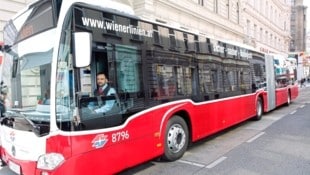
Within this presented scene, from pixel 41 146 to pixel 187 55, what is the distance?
157 inches

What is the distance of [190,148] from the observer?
7840mm

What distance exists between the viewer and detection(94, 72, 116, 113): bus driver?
186 inches

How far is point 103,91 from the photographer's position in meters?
4.80

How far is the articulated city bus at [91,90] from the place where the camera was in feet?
13.9

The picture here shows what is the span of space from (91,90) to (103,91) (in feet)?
0.78

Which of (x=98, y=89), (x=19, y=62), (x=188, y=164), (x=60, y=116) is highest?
(x=19, y=62)

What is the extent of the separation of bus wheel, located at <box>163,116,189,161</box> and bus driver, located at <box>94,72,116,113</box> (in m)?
1.91

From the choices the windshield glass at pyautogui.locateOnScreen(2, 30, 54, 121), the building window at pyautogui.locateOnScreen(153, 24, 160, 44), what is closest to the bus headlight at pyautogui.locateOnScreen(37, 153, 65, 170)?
the windshield glass at pyautogui.locateOnScreen(2, 30, 54, 121)

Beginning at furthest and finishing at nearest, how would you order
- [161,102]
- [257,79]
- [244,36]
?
1. [244,36]
2. [257,79]
3. [161,102]

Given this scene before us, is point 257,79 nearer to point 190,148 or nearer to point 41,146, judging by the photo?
point 190,148

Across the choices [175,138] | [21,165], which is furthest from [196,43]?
[21,165]

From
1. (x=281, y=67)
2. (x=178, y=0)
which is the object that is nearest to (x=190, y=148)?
(x=281, y=67)

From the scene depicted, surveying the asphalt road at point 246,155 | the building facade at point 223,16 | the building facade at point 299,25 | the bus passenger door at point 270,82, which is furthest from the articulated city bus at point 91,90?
the building facade at point 299,25

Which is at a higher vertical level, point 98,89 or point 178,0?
point 178,0
